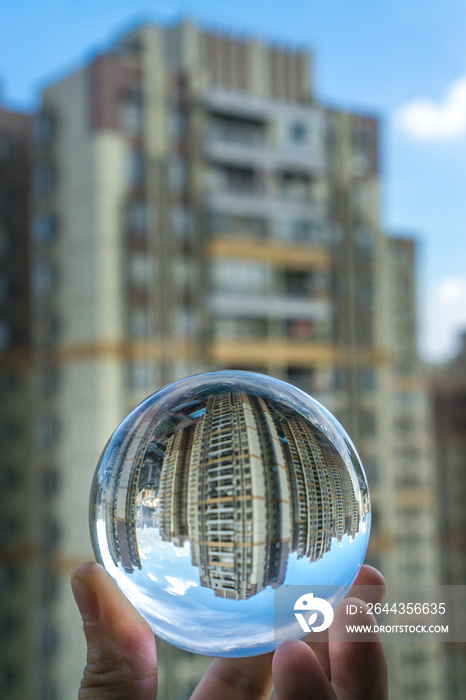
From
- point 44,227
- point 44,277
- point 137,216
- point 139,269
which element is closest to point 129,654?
point 139,269

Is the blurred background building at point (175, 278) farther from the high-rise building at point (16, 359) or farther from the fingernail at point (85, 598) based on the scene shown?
the fingernail at point (85, 598)

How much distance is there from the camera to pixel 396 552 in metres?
5.38

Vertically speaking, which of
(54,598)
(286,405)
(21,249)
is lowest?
(54,598)

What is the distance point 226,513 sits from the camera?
367mm

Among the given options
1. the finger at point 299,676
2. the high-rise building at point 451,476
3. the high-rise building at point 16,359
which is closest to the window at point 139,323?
the high-rise building at point 16,359

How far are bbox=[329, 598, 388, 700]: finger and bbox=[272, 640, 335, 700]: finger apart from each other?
1.5 inches

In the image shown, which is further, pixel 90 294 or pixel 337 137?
pixel 337 137

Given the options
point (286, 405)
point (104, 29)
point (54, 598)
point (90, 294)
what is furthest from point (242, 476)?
point (54, 598)

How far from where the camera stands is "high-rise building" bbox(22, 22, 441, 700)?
4.80 meters

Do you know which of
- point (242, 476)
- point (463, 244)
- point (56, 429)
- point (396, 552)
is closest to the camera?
point (242, 476)

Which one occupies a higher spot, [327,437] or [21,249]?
[21,249]

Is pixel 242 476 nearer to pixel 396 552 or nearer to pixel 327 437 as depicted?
pixel 327 437

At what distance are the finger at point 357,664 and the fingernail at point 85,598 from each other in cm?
14

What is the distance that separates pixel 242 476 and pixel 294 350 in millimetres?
4633
